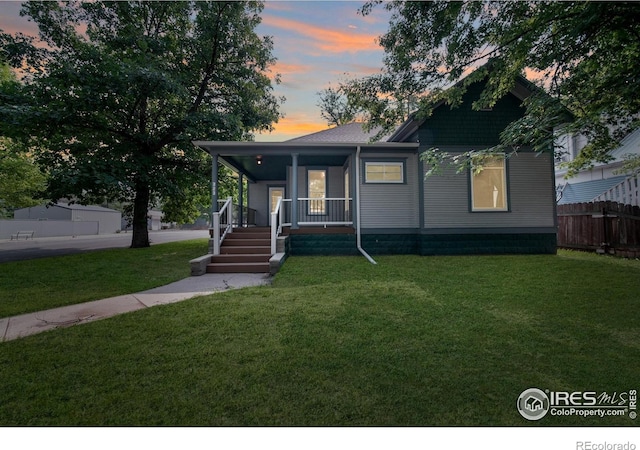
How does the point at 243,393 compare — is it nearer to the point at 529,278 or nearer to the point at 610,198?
the point at 529,278

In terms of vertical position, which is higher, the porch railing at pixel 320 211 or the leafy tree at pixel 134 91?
the leafy tree at pixel 134 91

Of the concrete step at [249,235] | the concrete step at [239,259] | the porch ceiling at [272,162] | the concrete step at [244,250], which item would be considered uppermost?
the porch ceiling at [272,162]

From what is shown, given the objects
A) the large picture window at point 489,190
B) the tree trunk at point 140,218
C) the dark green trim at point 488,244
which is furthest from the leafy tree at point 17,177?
the large picture window at point 489,190

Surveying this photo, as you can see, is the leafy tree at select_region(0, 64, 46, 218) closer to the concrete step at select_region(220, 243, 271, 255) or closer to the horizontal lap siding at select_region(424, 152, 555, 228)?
the concrete step at select_region(220, 243, 271, 255)

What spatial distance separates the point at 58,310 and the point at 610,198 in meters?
14.9

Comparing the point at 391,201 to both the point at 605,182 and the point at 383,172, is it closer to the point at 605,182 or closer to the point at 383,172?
the point at 383,172

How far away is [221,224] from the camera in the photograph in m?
8.65

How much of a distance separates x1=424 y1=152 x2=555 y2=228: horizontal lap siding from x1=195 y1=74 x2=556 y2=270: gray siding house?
0.03m

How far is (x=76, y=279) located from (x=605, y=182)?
18.4m

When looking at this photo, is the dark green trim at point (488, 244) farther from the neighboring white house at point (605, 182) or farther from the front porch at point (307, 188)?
the neighboring white house at point (605, 182)

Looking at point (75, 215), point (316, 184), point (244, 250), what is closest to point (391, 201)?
point (316, 184)

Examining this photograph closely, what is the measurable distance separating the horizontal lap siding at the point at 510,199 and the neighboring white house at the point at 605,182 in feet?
8.00

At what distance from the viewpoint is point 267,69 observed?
15.2m

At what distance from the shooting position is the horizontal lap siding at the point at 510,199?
355 inches
